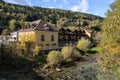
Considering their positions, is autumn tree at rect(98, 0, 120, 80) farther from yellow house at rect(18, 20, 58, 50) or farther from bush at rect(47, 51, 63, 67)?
yellow house at rect(18, 20, 58, 50)

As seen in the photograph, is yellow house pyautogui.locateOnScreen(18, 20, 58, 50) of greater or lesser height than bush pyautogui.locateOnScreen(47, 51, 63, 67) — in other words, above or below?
above

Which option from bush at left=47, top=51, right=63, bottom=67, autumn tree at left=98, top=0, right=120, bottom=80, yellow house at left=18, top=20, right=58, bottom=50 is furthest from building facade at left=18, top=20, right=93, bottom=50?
autumn tree at left=98, top=0, right=120, bottom=80

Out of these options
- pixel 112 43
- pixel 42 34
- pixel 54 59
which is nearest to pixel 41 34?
pixel 42 34

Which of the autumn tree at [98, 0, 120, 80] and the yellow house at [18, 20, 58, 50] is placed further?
the yellow house at [18, 20, 58, 50]

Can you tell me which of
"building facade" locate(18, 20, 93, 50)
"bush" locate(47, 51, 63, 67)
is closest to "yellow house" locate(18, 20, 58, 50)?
"building facade" locate(18, 20, 93, 50)

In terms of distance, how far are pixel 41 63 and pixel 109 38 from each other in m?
34.4

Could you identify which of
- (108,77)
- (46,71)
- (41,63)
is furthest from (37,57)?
(108,77)

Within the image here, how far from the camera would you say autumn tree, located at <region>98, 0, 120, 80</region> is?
17.0m

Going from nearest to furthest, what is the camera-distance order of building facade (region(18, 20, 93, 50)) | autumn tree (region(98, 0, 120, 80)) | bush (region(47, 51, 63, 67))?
1. autumn tree (region(98, 0, 120, 80))
2. bush (region(47, 51, 63, 67))
3. building facade (region(18, 20, 93, 50))

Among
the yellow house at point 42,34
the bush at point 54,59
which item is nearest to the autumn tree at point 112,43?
the bush at point 54,59

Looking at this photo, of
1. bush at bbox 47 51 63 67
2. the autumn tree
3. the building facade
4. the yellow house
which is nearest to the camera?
the autumn tree

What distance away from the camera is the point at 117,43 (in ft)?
56.4

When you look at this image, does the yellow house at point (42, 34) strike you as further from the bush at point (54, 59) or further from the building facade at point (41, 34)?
the bush at point (54, 59)

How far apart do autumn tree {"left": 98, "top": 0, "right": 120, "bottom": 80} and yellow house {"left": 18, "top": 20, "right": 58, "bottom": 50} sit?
42.3 m
